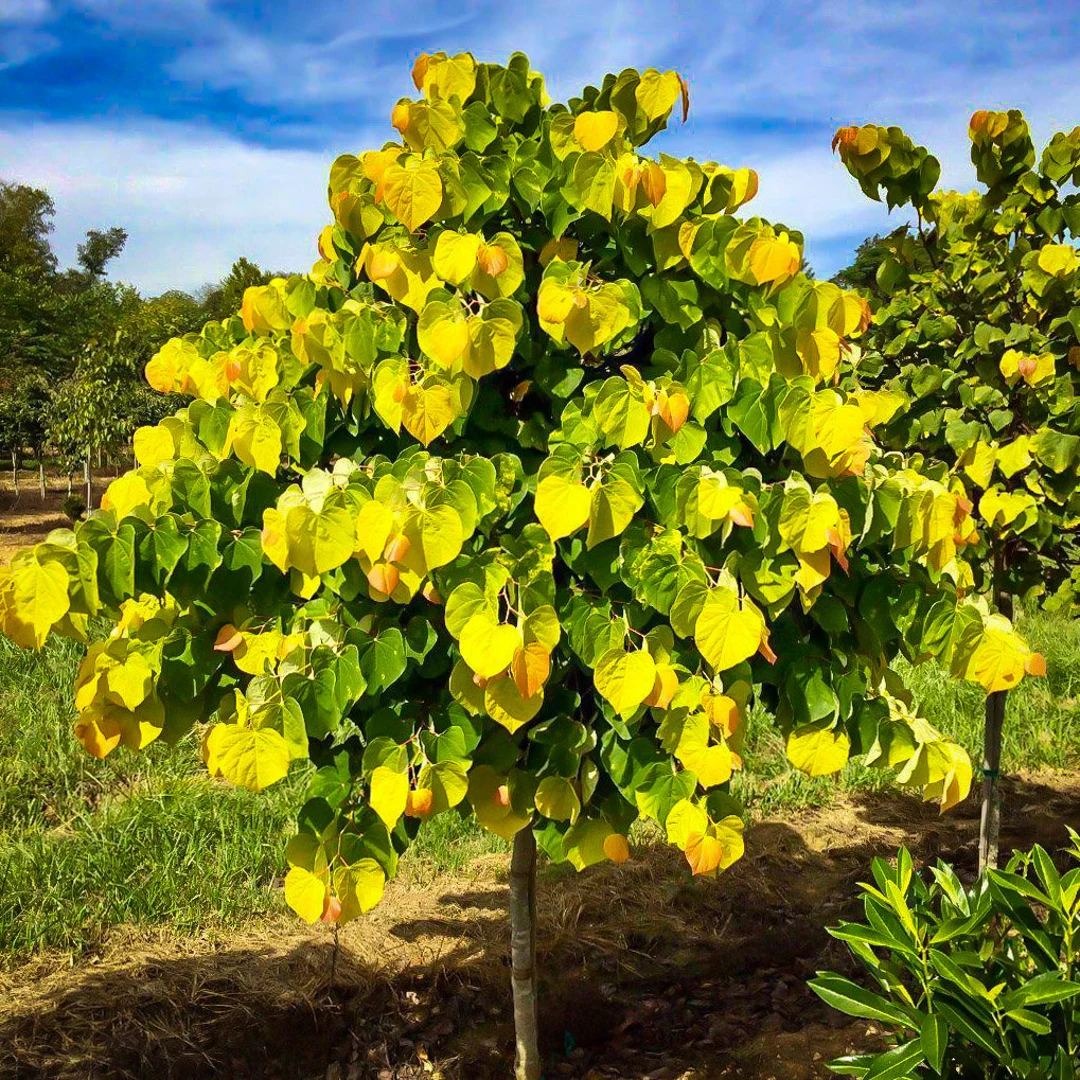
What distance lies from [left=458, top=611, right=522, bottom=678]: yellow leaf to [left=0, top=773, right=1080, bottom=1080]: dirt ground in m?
1.92

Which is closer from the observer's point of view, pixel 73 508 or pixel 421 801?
pixel 421 801

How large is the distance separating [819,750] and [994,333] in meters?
2.00

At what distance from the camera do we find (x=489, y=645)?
4.45 ft

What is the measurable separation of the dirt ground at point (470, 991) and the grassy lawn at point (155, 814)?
0.44ft

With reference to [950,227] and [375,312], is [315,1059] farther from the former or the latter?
[950,227]

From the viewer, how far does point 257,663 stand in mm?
1625

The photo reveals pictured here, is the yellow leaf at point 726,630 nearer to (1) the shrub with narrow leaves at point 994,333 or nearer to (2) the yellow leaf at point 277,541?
(2) the yellow leaf at point 277,541

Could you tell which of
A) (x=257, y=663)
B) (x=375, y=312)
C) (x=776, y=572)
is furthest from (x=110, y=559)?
(x=776, y=572)

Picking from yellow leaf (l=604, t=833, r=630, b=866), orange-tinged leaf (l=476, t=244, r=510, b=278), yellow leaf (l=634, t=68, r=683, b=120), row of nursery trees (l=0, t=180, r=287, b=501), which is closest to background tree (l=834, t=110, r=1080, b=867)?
yellow leaf (l=634, t=68, r=683, b=120)

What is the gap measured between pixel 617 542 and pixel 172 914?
259 centimetres

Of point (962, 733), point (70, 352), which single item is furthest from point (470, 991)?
point (70, 352)

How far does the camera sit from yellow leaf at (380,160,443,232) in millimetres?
1581

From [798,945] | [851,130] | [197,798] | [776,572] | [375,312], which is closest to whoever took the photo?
[776,572]

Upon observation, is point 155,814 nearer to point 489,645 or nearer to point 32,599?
point 32,599
